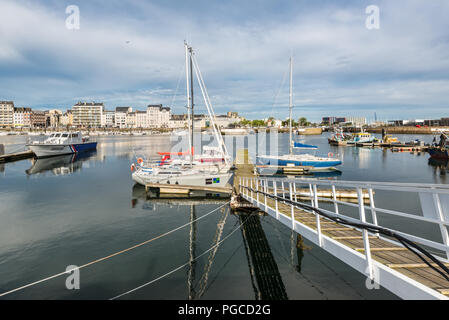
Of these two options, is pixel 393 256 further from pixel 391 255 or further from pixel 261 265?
pixel 261 265

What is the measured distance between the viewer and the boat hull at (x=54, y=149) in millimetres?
56781

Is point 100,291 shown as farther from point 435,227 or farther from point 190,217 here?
point 435,227

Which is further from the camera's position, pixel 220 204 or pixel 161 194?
pixel 161 194

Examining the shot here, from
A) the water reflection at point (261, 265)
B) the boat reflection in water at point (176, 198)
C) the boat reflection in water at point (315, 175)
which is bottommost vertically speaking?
the water reflection at point (261, 265)

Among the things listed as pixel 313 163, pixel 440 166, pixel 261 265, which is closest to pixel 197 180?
pixel 261 265

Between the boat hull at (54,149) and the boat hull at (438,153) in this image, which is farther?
the boat hull at (54,149)

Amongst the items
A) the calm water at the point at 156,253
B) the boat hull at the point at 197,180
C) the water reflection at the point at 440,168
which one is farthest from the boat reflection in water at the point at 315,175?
the calm water at the point at 156,253

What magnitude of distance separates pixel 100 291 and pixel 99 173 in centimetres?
3367

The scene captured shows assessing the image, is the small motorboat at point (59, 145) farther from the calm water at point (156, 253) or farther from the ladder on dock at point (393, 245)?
the ladder on dock at point (393, 245)

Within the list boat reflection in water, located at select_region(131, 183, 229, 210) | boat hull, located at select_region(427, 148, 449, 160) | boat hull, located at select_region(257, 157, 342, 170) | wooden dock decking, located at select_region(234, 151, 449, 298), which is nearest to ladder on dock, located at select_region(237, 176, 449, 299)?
wooden dock decking, located at select_region(234, 151, 449, 298)

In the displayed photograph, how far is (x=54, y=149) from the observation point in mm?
60719

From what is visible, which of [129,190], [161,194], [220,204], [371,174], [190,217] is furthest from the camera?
[371,174]
